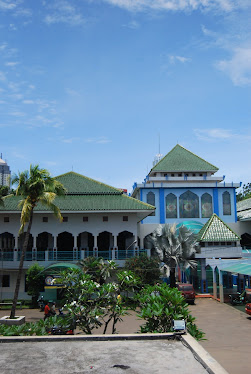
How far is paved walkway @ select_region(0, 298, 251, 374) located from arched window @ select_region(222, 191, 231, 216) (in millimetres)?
15061

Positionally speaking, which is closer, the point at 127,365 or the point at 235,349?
the point at 127,365

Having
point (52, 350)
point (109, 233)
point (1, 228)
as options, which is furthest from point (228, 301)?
point (52, 350)

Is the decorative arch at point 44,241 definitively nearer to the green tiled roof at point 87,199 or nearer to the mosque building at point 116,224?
the mosque building at point 116,224

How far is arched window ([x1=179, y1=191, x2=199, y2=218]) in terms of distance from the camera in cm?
4134

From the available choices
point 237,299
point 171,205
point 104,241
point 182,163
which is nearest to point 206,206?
point 171,205

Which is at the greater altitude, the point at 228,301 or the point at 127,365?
the point at 127,365

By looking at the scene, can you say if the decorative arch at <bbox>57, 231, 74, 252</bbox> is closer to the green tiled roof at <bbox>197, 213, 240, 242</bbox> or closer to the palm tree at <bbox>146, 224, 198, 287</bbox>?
the palm tree at <bbox>146, 224, 198, 287</bbox>

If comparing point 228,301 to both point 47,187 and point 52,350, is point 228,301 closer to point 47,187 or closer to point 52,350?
point 47,187

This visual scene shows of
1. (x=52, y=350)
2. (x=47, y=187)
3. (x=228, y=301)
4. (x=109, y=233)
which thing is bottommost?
(x=228, y=301)

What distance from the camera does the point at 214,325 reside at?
19516 mm

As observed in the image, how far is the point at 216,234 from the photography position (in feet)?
108

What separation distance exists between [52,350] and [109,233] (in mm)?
25428

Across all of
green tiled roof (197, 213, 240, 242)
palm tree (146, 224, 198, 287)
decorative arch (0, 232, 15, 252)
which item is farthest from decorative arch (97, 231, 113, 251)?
green tiled roof (197, 213, 240, 242)

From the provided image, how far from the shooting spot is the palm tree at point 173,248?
1123 inches
